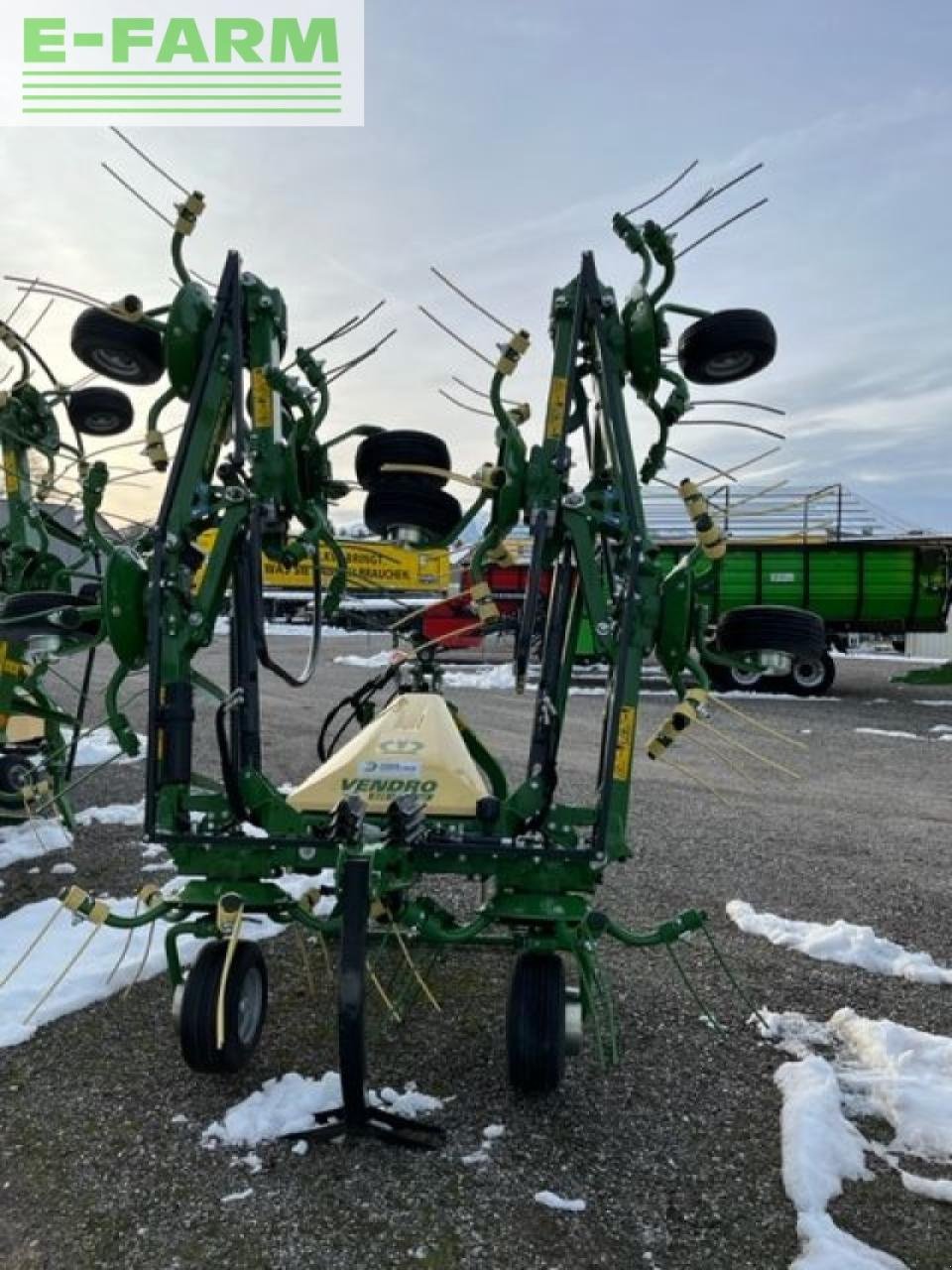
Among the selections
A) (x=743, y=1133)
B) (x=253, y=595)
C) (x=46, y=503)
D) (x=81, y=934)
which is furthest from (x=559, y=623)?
(x=46, y=503)

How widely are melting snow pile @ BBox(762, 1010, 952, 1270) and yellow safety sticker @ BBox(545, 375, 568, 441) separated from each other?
2419 mm

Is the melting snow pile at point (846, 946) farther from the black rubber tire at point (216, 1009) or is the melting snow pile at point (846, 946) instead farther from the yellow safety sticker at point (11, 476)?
the yellow safety sticker at point (11, 476)

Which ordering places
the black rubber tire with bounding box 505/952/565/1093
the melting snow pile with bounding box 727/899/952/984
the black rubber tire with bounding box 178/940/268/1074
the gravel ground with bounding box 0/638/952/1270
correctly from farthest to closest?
the melting snow pile with bounding box 727/899/952/984, the black rubber tire with bounding box 178/940/268/1074, the black rubber tire with bounding box 505/952/565/1093, the gravel ground with bounding box 0/638/952/1270

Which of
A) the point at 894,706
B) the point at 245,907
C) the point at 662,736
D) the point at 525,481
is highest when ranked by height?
the point at 525,481

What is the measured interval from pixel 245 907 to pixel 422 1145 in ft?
3.22

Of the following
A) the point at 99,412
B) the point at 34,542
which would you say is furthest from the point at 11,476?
the point at 99,412

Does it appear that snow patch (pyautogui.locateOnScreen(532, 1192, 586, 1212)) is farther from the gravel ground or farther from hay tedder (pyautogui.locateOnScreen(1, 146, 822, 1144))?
hay tedder (pyautogui.locateOnScreen(1, 146, 822, 1144))

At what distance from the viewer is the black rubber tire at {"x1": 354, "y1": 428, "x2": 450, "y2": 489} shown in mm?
4027

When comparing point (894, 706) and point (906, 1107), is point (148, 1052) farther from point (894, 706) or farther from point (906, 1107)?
point (894, 706)

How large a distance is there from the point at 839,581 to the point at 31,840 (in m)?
13.8

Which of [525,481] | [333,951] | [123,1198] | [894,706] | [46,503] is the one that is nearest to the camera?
[123,1198]

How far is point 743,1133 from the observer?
310 cm

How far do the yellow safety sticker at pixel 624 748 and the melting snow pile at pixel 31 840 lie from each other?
424 cm

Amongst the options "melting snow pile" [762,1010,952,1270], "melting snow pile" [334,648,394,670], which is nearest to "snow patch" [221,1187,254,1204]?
"melting snow pile" [762,1010,952,1270]
